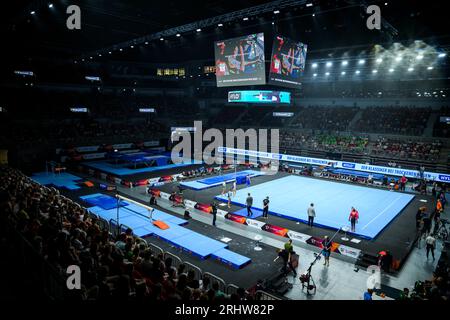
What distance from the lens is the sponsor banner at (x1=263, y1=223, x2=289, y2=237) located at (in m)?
16.0

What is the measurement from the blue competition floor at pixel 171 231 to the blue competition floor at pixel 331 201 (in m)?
5.76

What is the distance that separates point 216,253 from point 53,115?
115 ft

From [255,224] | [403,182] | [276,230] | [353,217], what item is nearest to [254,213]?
[255,224]

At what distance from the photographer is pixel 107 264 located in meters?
7.39

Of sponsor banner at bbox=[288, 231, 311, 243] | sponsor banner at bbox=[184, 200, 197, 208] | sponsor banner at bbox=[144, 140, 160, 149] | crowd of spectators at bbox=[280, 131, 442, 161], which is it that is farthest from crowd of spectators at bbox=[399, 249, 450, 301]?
sponsor banner at bbox=[144, 140, 160, 149]

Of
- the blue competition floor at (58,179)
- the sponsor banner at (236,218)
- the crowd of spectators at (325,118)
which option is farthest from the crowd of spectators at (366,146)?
the blue competition floor at (58,179)

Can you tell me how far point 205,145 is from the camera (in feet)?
155

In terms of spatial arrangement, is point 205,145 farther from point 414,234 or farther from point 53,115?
point 414,234

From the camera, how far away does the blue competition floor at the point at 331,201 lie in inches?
700

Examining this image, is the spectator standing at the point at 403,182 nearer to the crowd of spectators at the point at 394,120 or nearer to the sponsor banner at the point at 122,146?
the crowd of spectators at the point at 394,120

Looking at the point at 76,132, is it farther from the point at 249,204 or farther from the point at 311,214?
the point at 311,214

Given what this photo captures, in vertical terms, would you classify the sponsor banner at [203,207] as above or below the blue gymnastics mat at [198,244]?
above

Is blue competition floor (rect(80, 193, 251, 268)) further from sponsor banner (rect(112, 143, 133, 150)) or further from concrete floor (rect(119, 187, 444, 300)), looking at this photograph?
sponsor banner (rect(112, 143, 133, 150))
